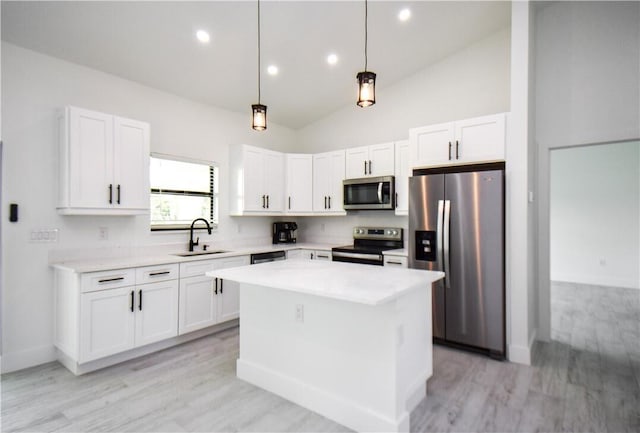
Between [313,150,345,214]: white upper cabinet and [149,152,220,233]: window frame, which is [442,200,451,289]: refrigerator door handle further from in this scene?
[149,152,220,233]: window frame

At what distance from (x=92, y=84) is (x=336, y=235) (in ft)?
11.7

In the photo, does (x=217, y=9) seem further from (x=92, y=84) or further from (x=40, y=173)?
(x=40, y=173)

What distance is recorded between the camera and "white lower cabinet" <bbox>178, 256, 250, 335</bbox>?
140 inches

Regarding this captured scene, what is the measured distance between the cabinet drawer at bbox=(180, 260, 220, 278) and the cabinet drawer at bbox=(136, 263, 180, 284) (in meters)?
0.07

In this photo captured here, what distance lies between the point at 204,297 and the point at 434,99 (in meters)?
3.72

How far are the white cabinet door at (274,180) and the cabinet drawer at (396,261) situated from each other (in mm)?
1838

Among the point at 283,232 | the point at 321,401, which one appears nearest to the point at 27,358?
the point at 321,401

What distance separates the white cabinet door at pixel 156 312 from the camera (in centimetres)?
319

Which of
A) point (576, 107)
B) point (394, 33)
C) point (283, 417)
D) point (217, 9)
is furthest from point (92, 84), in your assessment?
point (576, 107)

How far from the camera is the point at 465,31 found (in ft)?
12.5

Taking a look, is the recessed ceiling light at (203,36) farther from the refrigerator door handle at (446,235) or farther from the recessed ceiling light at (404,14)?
the refrigerator door handle at (446,235)

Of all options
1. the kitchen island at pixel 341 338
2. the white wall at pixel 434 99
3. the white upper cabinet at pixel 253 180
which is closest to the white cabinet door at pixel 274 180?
the white upper cabinet at pixel 253 180

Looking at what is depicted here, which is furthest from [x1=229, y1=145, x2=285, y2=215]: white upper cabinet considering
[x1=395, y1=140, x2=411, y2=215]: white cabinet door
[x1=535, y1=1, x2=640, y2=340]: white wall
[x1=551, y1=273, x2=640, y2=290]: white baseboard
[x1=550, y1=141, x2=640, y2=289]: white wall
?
[x1=551, y1=273, x2=640, y2=290]: white baseboard

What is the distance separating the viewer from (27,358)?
3.02 m
